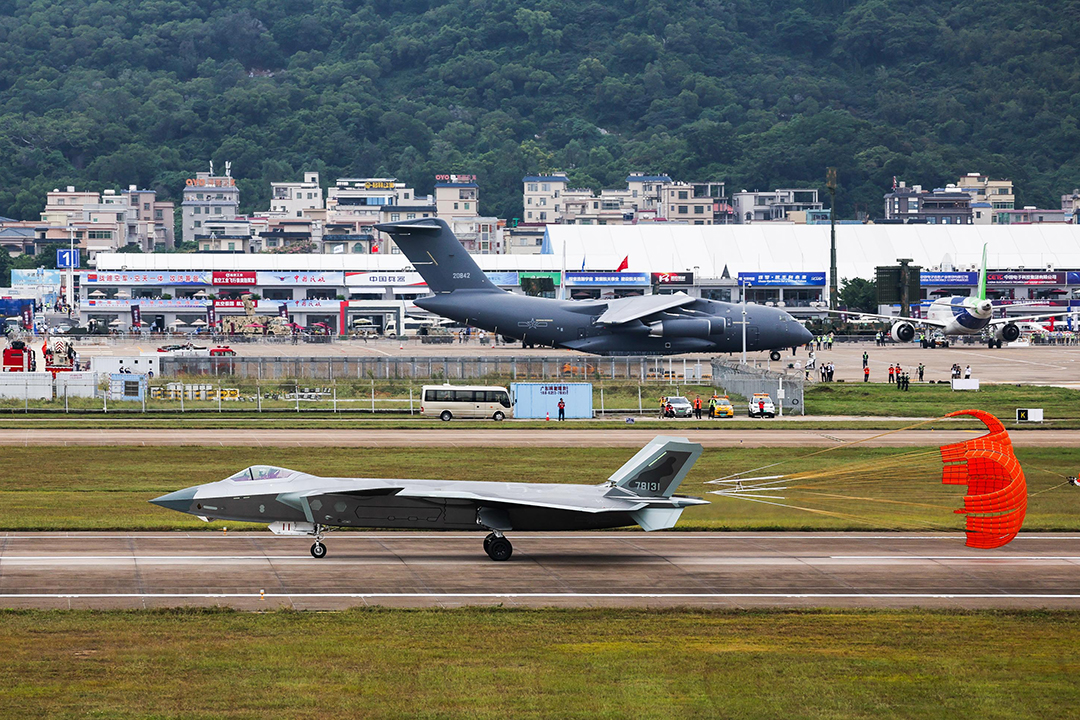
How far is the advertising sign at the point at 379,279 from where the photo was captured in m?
149

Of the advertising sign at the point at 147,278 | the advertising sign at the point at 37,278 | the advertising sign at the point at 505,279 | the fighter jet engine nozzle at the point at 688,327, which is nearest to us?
the fighter jet engine nozzle at the point at 688,327

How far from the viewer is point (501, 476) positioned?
44500 millimetres

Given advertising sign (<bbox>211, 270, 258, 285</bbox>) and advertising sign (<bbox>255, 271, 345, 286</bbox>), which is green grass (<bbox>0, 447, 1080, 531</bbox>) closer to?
advertising sign (<bbox>211, 270, 258, 285</bbox>)

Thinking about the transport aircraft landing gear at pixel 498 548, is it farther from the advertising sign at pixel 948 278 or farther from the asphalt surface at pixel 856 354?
the advertising sign at pixel 948 278

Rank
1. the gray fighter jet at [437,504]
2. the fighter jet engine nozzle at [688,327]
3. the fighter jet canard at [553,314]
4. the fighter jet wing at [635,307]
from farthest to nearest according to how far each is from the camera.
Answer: the fighter jet engine nozzle at [688,327], the fighter jet canard at [553,314], the fighter jet wing at [635,307], the gray fighter jet at [437,504]

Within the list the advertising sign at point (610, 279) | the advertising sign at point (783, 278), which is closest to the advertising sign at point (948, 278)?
the advertising sign at point (783, 278)

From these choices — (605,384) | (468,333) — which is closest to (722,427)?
(605,384)

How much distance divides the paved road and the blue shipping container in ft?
21.1

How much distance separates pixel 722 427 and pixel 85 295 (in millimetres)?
104820

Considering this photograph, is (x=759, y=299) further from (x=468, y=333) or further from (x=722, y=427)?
(x=722, y=427)

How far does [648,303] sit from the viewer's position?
3391 inches

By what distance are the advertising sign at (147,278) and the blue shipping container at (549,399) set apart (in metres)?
89.8

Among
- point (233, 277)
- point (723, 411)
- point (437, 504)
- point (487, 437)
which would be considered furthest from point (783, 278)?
point (437, 504)

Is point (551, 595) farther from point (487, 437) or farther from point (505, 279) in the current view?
point (505, 279)
